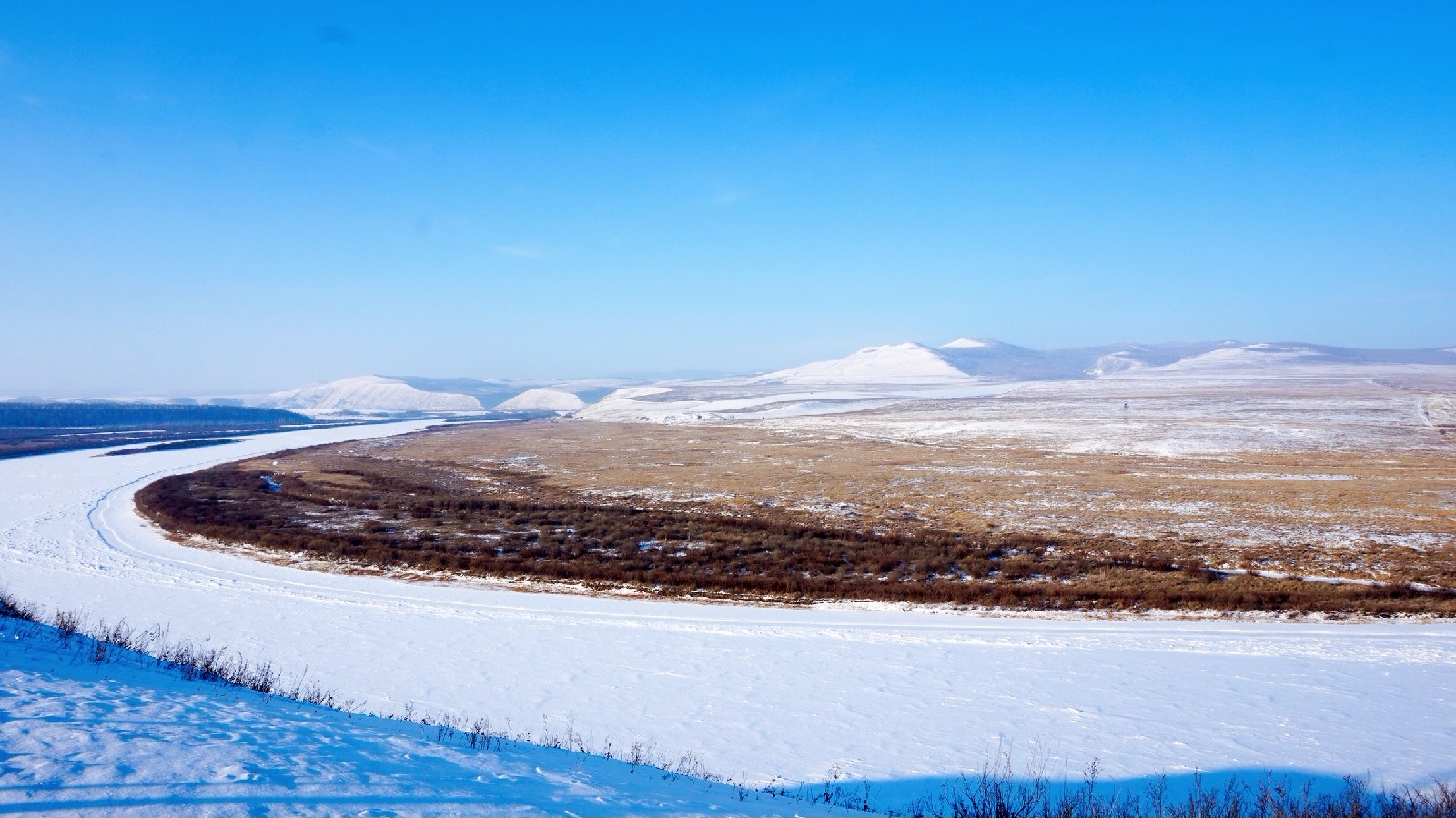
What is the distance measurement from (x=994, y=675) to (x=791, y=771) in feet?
16.6

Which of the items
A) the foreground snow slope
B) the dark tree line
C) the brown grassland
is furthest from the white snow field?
the foreground snow slope

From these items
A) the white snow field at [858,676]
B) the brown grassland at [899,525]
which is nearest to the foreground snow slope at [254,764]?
the white snow field at [858,676]

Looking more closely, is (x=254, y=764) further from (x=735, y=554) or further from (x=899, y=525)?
(x=899, y=525)

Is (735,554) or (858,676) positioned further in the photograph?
(735,554)

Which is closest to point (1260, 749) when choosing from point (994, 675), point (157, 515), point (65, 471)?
point (994, 675)

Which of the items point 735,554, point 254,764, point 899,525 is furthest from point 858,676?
point 899,525

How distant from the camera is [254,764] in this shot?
5516mm

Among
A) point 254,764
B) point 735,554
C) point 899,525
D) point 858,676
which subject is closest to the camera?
point 254,764

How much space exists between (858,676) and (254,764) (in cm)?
917

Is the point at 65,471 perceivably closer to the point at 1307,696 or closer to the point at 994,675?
the point at 994,675

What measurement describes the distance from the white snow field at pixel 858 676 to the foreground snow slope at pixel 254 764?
245 centimetres

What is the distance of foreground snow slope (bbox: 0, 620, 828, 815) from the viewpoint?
15.8 feet

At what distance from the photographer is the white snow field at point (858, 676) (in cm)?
940

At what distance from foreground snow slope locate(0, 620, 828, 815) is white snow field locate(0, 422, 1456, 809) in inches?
96.3
